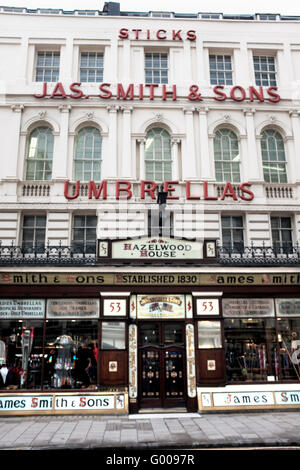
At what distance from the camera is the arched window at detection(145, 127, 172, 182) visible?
62.5ft

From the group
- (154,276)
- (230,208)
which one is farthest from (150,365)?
(230,208)

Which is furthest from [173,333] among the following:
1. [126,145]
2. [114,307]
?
[126,145]

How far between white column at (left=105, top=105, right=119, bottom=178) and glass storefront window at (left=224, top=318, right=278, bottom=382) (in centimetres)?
920

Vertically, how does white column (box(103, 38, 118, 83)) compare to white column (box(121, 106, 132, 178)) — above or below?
above

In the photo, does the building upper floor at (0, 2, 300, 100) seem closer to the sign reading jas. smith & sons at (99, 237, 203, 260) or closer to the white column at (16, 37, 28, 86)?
the white column at (16, 37, 28, 86)

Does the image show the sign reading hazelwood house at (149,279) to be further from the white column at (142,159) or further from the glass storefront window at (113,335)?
the white column at (142,159)

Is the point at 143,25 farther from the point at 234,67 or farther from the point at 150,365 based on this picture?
the point at 150,365

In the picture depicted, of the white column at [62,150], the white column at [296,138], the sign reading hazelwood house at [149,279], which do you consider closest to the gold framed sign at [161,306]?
the sign reading hazelwood house at [149,279]

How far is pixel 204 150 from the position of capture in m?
19.0

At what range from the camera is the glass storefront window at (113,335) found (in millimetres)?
13938

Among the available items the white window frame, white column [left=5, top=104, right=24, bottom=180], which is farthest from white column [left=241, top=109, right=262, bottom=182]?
white column [left=5, top=104, right=24, bottom=180]

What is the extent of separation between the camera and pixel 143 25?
829 inches

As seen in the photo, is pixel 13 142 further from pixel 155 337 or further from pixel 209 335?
pixel 209 335

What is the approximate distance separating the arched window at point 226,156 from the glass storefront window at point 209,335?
812 centimetres
